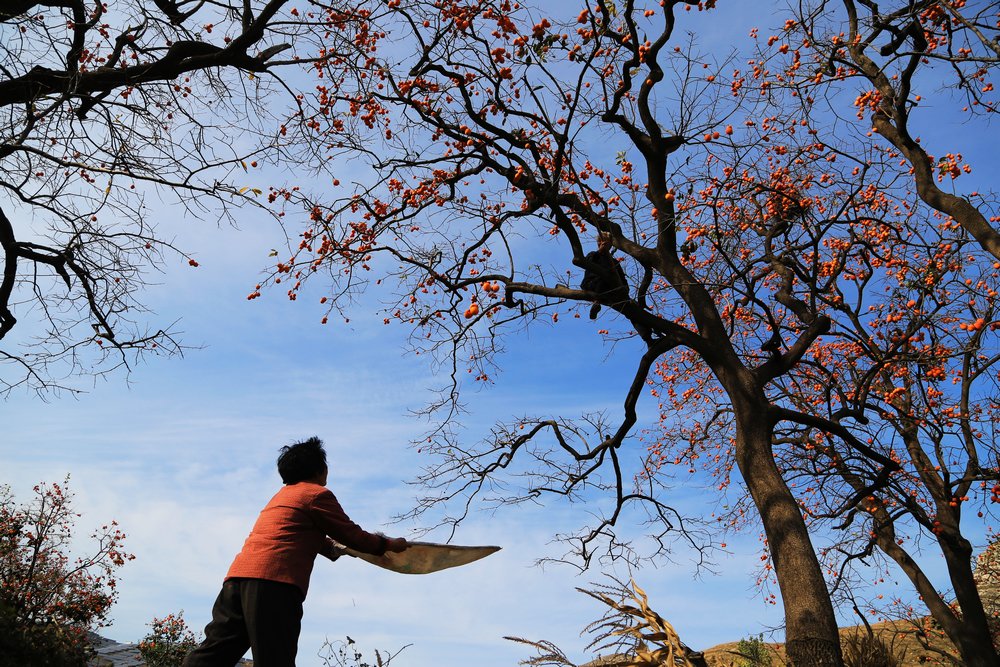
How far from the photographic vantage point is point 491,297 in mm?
7176

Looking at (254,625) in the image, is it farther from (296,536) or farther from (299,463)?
(299,463)

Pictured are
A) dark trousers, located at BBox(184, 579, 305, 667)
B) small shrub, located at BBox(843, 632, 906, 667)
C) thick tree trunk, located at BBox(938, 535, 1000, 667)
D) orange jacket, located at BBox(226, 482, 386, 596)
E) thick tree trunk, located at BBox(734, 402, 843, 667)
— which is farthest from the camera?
thick tree trunk, located at BBox(938, 535, 1000, 667)

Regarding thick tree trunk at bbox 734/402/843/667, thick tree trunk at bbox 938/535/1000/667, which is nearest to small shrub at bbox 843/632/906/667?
thick tree trunk at bbox 734/402/843/667

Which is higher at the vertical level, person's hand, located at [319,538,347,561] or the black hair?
the black hair

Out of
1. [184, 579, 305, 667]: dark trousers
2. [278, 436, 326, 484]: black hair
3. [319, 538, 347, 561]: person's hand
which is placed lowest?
[184, 579, 305, 667]: dark trousers

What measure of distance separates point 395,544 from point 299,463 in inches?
28.4

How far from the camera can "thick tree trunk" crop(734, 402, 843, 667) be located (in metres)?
5.43

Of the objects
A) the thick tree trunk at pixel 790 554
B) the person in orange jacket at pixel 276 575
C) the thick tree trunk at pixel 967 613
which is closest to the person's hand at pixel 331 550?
the person in orange jacket at pixel 276 575

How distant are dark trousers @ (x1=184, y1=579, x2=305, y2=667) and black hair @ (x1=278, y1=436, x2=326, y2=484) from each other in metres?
0.64

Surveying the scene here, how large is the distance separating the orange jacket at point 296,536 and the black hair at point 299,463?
0.15 metres

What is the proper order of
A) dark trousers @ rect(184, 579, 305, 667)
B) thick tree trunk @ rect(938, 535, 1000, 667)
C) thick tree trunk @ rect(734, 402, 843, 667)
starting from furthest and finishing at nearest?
thick tree trunk @ rect(938, 535, 1000, 667)
thick tree trunk @ rect(734, 402, 843, 667)
dark trousers @ rect(184, 579, 305, 667)

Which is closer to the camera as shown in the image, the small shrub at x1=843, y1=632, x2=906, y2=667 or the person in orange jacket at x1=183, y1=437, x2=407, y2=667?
the person in orange jacket at x1=183, y1=437, x2=407, y2=667

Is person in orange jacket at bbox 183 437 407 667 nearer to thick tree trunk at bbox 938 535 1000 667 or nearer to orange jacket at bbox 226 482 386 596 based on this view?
orange jacket at bbox 226 482 386 596

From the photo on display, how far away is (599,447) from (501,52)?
404 centimetres
